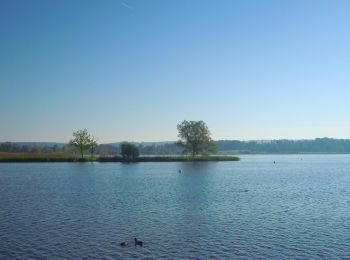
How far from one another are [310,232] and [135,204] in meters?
22.1

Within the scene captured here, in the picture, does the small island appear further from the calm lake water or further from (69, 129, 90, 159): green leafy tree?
the calm lake water

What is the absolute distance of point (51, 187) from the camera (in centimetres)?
6969

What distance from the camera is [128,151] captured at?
16612 cm

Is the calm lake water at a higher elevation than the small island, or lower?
lower

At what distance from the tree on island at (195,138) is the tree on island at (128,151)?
18364mm

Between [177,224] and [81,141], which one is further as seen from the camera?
[81,141]

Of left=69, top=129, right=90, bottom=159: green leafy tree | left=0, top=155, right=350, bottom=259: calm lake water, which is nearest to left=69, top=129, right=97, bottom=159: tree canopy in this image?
left=69, top=129, right=90, bottom=159: green leafy tree

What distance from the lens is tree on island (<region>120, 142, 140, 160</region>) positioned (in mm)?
166125

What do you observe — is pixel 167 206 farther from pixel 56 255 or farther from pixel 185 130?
pixel 185 130

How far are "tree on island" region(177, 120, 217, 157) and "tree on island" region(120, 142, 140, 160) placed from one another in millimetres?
18364

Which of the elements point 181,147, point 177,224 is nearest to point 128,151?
point 181,147

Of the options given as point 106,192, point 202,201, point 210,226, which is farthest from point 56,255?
point 106,192

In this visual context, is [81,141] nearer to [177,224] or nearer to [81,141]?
[81,141]

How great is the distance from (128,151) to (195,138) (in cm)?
2712
